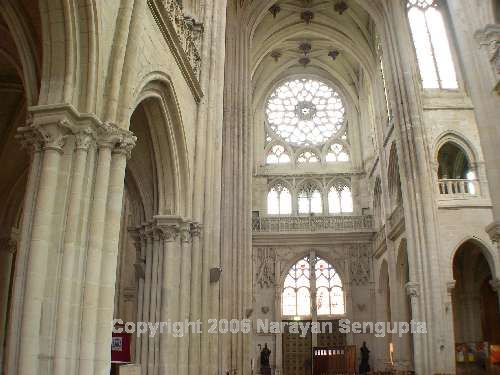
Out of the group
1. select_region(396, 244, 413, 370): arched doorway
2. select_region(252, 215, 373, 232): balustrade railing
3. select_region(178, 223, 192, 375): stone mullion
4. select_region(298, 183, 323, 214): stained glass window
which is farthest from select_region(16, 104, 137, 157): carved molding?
select_region(298, 183, 323, 214): stained glass window

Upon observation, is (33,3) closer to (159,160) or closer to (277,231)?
(159,160)

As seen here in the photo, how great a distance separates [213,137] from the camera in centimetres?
1261

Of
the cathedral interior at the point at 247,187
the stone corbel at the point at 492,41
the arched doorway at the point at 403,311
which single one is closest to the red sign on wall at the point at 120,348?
the cathedral interior at the point at 247,187

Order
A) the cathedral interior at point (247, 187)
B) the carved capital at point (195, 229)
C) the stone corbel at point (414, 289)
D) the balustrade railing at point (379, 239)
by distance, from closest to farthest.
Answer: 1. the cathedral interior at point (247, 187)
2. the carved capital at point (195, 229)
3. the stone corbel at point (414, 289)
4. the balustrade railing at point (379, 239)

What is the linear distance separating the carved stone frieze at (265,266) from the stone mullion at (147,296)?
14.6 metres

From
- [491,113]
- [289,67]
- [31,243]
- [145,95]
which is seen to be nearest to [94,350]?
[31,243]

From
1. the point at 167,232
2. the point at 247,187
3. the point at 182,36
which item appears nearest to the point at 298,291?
the point at 247,187

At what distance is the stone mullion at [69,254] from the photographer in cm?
562

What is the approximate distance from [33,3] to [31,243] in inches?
146

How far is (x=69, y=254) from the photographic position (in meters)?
5.93

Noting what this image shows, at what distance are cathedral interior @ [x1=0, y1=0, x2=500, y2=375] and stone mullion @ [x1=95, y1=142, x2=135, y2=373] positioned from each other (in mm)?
24

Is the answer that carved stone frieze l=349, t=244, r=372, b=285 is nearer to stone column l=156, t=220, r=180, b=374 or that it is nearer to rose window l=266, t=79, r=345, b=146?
rose window l=266, t=79, r=345, b=146

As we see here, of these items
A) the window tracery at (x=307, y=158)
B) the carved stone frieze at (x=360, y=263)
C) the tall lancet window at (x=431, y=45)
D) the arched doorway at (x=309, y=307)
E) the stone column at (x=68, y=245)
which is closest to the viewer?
the stone column at (x=68, y=245)

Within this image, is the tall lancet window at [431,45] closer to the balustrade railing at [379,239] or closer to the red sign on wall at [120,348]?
the balustrade railing at [379,239]
